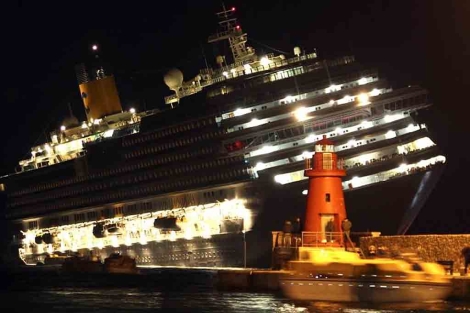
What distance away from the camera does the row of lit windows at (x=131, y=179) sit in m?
60.2

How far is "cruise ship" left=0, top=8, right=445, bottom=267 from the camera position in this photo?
5656cm

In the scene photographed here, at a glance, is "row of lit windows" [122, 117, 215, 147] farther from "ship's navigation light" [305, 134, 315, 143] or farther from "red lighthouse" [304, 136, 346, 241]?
"red lighthouse" [304, 136, 346, 241]

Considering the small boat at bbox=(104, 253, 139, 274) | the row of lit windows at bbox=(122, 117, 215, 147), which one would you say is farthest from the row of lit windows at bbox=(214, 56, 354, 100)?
the small boat at bbox=(104, 253, 139, 274)

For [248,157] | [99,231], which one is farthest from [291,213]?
[99,231]

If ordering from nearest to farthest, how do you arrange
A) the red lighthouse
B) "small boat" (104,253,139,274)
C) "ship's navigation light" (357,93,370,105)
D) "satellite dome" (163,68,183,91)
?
the red lighthouse, "ship's navigation light" (357,93,370,105), "small boat" (104,253,139,274), "satellite dome" (163,68,183,91)

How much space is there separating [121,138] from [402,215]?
20.1 meters

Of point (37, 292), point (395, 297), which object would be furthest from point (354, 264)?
point (37, 292)

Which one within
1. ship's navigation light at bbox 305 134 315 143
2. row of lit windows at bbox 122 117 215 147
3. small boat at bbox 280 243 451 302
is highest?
row of lit windows at bbox 122 117 215 147

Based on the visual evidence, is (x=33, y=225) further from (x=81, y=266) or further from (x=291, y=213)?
(x=291, y=213)

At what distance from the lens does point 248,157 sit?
57906 millimetres

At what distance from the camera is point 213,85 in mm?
62312

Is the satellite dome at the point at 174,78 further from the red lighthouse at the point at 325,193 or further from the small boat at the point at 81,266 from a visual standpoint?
the red lighthouse at the point at 325,193

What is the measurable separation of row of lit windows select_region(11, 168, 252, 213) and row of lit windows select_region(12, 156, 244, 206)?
0.40 metres

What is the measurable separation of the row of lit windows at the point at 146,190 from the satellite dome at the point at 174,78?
695 cm
